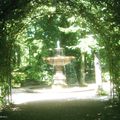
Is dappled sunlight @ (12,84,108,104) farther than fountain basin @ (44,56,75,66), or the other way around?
fountain basin @ (44,56,75,66)

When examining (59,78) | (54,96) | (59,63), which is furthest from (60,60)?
(54,96)

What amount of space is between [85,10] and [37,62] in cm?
1716

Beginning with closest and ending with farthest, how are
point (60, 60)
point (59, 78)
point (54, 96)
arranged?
point (54, 96), point (59, 78), point (60, 60)

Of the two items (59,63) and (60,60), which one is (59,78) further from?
(60,60)

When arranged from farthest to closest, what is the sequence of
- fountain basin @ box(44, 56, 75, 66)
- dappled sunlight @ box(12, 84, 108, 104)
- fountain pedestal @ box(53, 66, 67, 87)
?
fountain basin @ box(44, 56, 75, 66) < fountain pedestal @ box(53, 66, 67, 87) < dappled sunlight @ box(12, 84, 108, 104)

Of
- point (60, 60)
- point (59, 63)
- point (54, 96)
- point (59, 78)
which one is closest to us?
point (54, 96)

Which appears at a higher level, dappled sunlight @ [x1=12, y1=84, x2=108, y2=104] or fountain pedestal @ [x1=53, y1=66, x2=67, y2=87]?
fountain pedestal @ [x1=53, y1=66, x2=67, y2=87]

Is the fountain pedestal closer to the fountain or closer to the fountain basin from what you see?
the fountain

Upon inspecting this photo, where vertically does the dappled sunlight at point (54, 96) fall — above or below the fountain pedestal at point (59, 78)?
below

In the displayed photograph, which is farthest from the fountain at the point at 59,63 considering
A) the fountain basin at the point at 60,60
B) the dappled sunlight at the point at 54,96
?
the dappled sunlight at the point at 54,96

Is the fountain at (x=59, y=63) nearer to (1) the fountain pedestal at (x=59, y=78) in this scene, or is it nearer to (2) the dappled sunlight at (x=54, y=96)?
(1) the fountain pedestal at (x=59, y=78)

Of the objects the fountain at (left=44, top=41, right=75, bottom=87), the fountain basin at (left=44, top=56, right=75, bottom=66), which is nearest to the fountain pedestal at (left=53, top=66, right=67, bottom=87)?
the fountain at (left=44, top=41, right=75, bottom=87)

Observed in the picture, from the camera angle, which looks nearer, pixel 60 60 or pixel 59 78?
pixel 59 78

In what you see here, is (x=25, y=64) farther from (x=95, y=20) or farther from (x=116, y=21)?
(x=116, y=21)
